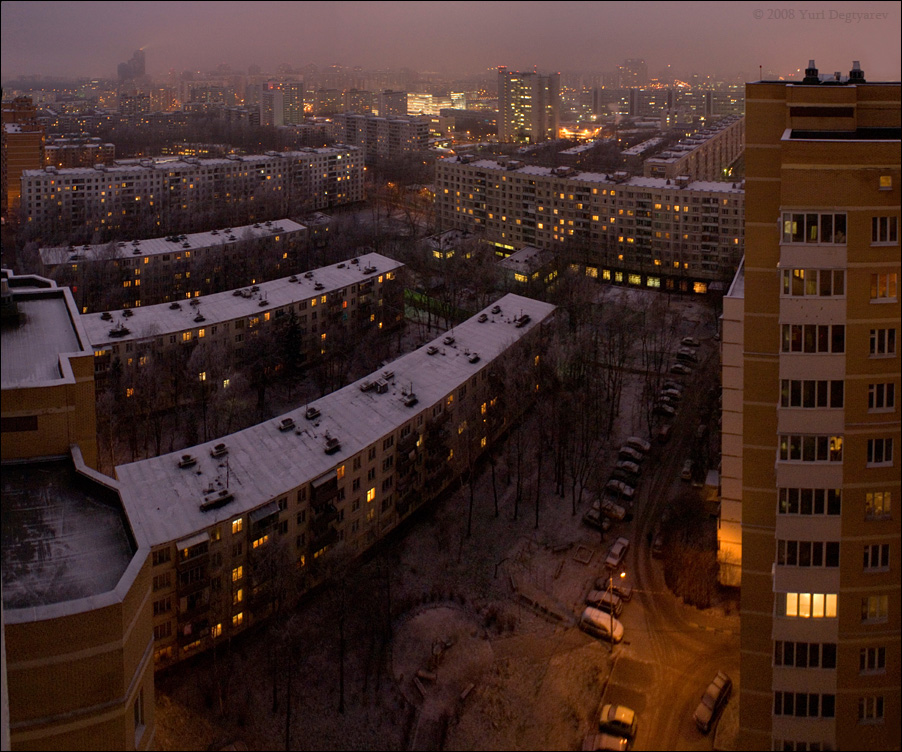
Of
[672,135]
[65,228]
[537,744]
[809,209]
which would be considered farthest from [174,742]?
[672,135]

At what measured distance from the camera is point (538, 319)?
11.9 m

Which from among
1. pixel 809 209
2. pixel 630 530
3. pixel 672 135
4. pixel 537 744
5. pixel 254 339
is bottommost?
pixel 537 744

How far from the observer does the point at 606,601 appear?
288 inches

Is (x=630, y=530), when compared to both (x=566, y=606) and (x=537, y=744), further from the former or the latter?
(x=537, y=744)

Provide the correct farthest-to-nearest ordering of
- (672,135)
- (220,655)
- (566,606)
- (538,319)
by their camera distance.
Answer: (672,135), (538,319), (566,606), (220,655)

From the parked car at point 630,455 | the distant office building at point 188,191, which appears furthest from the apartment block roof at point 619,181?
the parked car at point 630,455

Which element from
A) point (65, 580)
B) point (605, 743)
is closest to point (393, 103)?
point (605, 743)

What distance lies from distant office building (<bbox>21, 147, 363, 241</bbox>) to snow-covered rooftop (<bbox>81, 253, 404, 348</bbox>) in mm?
9192

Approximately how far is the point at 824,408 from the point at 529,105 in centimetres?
4004

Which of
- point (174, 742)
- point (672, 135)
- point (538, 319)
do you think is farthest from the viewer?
point (672, 135)

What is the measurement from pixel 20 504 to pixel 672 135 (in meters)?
34.1

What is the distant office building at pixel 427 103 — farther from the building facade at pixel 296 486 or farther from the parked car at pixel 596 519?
the parked car at pixel 596 519

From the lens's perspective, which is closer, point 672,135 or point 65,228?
point 65,228

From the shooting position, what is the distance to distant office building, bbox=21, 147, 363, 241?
21297 millimetres
